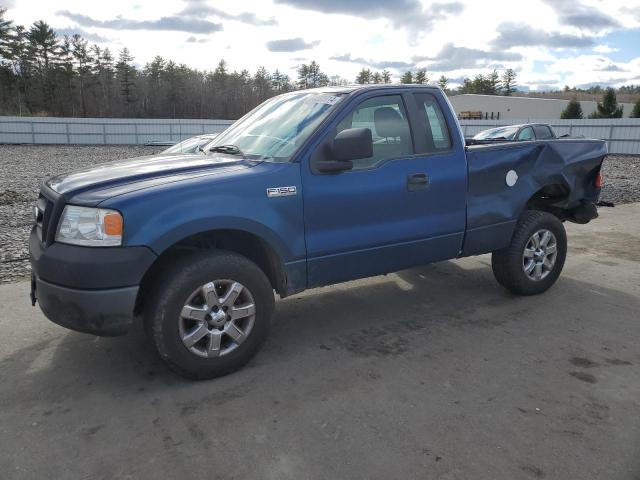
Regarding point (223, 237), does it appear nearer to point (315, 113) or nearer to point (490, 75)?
point (315, 113)

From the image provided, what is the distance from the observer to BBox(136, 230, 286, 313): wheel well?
3.50m

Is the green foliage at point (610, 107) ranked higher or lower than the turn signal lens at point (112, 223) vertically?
higher

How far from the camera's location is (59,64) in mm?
66812

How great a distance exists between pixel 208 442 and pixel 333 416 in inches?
29.1

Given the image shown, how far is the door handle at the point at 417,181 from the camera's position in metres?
4.14

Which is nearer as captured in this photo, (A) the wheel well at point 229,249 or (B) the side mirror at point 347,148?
(A) the wheel well at point 229,249

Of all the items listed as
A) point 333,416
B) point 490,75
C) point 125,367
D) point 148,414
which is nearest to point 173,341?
point 148,414

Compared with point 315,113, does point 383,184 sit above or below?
below

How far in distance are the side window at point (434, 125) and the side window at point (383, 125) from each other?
196 millimetres

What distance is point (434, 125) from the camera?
174 inches

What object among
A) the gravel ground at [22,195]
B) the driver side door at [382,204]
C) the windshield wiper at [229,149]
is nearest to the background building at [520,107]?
the gravel ground at [22,195]

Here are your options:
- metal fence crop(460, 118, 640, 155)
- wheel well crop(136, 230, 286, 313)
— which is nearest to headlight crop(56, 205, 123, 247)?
wheel well crop(136, 230, 286, 313)

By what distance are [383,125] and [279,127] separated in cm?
84

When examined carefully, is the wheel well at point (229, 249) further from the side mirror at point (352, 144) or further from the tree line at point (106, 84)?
the tree line at point (106, 84)
